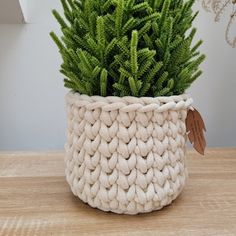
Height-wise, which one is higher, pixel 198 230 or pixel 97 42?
pixel 97 42

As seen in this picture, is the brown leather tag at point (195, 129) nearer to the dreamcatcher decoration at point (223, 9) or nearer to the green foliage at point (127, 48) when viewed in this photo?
the green foliage at point (127, 48)

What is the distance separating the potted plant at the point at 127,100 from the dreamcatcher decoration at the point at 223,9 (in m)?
0.41

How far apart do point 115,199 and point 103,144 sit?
6 centimetres

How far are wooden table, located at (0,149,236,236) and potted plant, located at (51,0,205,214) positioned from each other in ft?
0.06

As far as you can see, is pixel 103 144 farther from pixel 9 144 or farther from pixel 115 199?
pixel 9 144

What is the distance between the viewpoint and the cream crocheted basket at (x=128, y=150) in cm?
36

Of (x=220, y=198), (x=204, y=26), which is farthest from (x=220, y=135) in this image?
(x=220, y=198)

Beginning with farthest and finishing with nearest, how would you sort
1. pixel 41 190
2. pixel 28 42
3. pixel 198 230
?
pixel 28 42, pixel 41 190, pixel 198 230

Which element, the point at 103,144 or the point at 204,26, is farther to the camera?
the point at 204,26

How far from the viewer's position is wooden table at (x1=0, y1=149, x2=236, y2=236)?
346 mm

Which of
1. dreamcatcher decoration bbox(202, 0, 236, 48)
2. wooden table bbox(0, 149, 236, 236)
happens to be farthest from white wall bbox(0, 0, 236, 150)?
wooden table bbox(0, 149, 236, 236)

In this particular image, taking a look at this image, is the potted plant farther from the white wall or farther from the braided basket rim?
the white wall

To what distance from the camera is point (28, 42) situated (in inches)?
28.9

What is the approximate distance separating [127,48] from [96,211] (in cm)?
20
